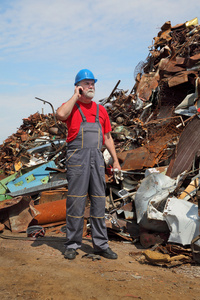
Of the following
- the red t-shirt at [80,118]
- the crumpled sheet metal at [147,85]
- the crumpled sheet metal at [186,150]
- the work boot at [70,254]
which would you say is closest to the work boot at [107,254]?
the work boot at [70,254]

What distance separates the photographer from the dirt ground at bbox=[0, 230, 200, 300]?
2.36 m

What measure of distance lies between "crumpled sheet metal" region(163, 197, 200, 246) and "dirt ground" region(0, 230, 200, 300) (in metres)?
0.36

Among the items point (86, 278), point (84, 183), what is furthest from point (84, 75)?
point (86, 278)

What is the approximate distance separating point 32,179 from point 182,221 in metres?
4.03

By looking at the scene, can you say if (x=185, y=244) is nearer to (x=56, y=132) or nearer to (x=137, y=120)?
(x=137, y=120)

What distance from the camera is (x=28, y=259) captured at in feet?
10.6

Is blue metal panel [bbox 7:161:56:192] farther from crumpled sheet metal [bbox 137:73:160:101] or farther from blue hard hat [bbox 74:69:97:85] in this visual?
→ blue hard hat [bbox 74:69:97:85]

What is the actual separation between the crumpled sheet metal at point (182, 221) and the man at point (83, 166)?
82cm

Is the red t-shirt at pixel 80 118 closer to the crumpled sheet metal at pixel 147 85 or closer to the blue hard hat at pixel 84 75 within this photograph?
the blue hard hat at pixel 84 75

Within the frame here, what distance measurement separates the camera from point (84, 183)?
Result: 10.9 feet

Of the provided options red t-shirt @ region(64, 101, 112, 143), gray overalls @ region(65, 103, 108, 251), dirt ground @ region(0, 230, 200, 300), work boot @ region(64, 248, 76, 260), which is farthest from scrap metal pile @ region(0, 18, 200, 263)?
red t-shirt @ region(64, 101, 112, 143)

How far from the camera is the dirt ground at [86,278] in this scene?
2.36 metres

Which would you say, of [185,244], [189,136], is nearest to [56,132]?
[189,136]

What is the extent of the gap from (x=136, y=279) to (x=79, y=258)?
31.4 inches
